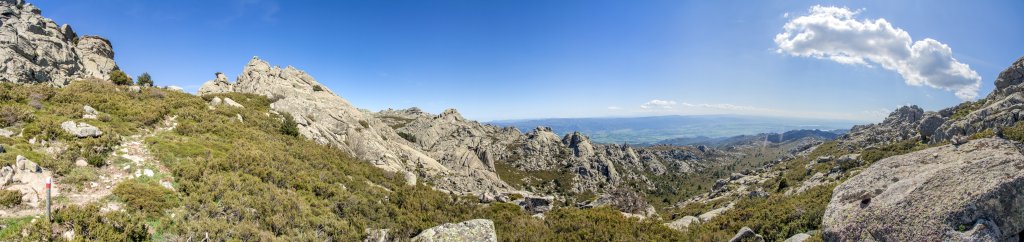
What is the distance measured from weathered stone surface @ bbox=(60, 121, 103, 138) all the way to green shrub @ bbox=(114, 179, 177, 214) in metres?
6.15

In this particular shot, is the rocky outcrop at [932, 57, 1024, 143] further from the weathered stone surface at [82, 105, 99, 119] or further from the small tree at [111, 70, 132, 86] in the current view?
the small tree at [111, 70, 132, 86]

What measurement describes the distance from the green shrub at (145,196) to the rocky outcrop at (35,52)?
28807 mm

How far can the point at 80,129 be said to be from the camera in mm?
17484

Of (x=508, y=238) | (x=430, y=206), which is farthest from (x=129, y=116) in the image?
(x=508, y=238)

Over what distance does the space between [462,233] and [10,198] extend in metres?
13.3

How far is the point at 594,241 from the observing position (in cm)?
1836

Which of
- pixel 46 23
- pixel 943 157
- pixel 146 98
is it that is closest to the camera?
pixel 943 157

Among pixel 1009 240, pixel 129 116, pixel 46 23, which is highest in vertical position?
pixel 46 23

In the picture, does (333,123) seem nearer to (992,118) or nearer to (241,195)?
(241,195)

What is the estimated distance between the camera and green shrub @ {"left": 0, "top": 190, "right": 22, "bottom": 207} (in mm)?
10703

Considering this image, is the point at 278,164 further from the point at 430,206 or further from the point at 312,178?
the point at 430,206

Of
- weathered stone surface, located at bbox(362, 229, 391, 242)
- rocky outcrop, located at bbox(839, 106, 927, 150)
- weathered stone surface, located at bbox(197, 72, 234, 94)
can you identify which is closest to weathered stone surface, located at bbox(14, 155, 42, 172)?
weathered stone surface, located at bbox(362, 229, 391, 242)

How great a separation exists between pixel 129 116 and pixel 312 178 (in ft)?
41.3

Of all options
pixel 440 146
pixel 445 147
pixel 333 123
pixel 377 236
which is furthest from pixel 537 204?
pixel 440 146
